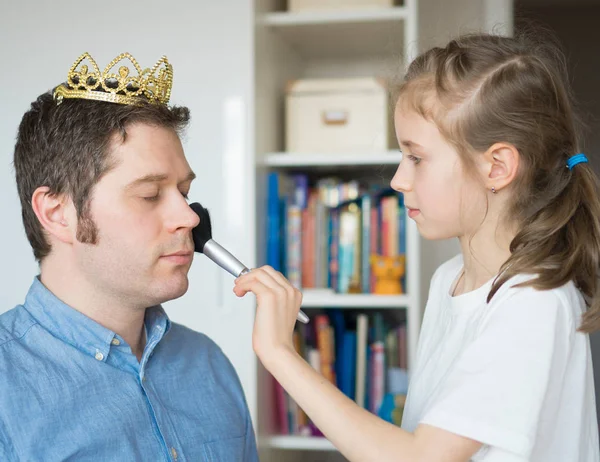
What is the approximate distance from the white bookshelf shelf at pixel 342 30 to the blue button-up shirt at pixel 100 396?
3.85ft

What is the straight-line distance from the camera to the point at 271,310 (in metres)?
1.13

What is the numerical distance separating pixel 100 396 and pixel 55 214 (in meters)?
0.31

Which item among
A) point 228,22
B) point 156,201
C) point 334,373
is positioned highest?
point 228,22

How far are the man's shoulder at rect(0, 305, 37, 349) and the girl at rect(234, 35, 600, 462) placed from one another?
323 millimetres

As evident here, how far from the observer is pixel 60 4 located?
2.29 meters

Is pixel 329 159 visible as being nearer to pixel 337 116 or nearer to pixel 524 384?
pixel 337 116

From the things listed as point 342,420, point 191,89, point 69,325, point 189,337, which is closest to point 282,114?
point 191,89

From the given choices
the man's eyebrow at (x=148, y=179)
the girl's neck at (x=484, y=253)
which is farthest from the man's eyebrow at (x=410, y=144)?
the man's eyebrow at (x=148, y=179)

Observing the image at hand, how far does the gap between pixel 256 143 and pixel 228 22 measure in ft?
1.15

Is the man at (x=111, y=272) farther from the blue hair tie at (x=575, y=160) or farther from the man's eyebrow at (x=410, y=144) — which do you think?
the blue hair tie at (x=575, y=160)

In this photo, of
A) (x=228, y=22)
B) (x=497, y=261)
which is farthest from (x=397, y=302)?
(x=497, y=261)

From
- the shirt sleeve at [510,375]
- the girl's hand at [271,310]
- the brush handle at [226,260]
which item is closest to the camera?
the shirt sleeve at [510,375]

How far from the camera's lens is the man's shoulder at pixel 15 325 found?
1.15m

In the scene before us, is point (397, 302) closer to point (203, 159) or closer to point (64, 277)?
point (203, 159)
